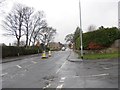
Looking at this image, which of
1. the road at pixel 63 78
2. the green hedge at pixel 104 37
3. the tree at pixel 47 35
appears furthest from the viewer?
the tree at pixel 47 35

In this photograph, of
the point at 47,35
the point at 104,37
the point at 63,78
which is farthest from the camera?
the point at 47,35

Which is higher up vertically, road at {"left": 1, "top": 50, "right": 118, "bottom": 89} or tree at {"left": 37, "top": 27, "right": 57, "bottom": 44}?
tree at {"left": 37, "top": 27, "right": 57, "bottom": 44}

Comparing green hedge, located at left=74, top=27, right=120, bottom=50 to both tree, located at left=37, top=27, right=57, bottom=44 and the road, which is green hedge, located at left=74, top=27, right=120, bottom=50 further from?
tree, located at left=37, top=27, right=57, bottom=44

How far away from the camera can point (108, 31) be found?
39.9 meters

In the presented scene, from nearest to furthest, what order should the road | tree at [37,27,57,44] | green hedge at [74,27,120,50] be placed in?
the road → green hedge at [74,27,120,50] → tree at [37,27,57,44]

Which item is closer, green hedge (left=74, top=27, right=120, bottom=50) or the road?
the road

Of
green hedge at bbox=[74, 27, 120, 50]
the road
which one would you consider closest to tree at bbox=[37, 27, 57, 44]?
green hedge at bbox=[74, 27, 120, 50]

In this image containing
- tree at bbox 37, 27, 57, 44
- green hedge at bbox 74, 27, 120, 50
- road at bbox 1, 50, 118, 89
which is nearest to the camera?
road at bbox 1, 50, 118, 89

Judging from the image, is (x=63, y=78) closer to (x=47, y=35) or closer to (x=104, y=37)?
(x=104, y=37)

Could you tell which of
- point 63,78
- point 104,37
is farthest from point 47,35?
point 63,78

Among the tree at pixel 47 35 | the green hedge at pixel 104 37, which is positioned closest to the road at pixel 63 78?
the green hedge at pixel 104 37

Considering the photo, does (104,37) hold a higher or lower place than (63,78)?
higher

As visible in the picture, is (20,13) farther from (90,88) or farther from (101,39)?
(90,88)

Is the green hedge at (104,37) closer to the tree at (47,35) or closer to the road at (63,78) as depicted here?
the road at (63,78)
